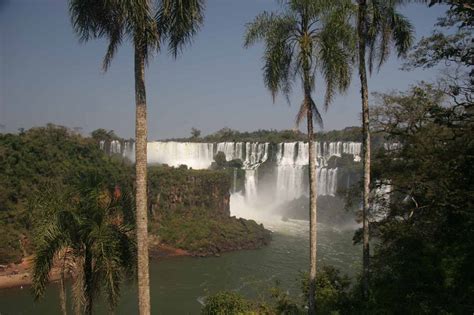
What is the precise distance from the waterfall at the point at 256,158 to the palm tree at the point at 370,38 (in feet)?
128

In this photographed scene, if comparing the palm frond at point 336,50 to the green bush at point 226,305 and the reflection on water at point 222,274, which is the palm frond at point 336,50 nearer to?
the green bush at point 226,305

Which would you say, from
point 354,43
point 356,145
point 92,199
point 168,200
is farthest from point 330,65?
point 356,145

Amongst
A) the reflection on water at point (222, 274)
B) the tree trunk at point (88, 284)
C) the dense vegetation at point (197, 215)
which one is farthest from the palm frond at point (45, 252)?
the dense vegetation at point (197, 215)

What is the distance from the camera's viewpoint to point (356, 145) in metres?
44.7

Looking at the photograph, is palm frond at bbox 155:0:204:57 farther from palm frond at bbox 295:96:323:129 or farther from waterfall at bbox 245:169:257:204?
waterfall at bbox 245:169:257:204

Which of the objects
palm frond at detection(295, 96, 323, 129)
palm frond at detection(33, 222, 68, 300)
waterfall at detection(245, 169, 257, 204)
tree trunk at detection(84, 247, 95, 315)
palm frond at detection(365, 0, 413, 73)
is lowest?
waterfall at detection(245, 169, 257, 204)

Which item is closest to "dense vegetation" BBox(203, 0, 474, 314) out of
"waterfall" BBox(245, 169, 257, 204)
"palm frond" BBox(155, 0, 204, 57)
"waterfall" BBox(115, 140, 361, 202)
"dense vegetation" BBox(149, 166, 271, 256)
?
"palm frond" BBox(155, 0, 204, 57)

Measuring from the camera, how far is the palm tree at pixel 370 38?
294 inches

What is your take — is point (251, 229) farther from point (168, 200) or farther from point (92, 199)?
point (92, 199)

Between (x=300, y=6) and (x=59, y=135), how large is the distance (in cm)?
3957

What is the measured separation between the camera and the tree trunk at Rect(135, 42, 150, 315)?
197 inches

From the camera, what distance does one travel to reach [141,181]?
16.6 ft

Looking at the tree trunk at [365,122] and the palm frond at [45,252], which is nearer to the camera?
the palm frond at [45,252]

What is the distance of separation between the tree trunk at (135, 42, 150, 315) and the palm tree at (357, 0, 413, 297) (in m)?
4.11
